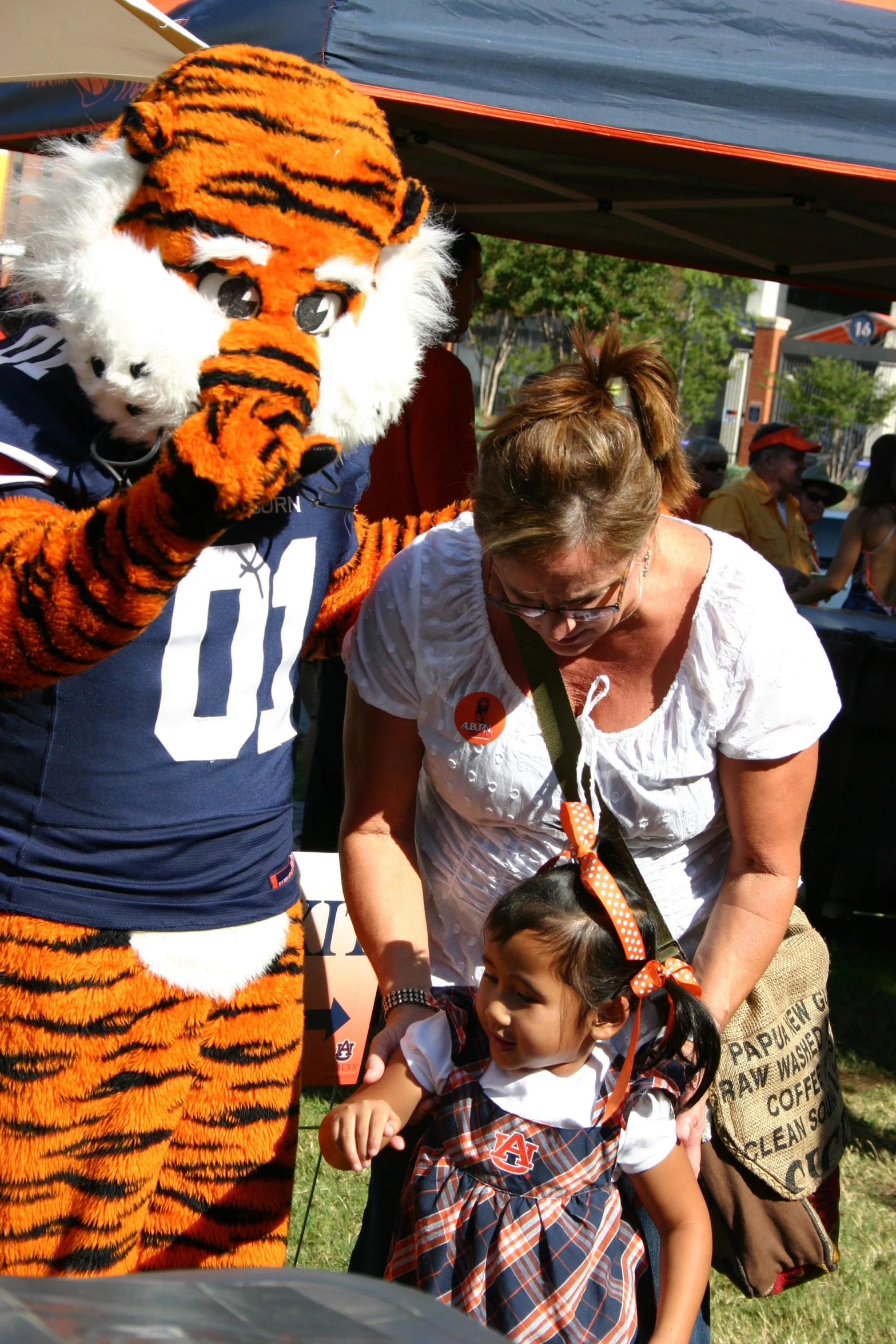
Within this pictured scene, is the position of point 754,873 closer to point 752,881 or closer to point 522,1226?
point 752,881

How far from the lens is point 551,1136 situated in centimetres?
171

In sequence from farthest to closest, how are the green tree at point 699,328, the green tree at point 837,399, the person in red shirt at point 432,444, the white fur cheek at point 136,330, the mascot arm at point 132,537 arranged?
the green tree at point 837,399 < the green tree at point 699,328 < the person in red shirt at point 432,444 < the white fur cheek at point 136,330 < the mascot arm at point 132,537

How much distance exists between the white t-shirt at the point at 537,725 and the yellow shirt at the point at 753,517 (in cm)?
474

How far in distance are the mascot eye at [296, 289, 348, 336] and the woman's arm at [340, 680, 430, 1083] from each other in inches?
22.5

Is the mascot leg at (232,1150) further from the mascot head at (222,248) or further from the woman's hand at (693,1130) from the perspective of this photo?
the mascot head at (222,248)

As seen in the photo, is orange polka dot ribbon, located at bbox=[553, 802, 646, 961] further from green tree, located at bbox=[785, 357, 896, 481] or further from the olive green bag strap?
green tree, located at bbox=[785, 357, 896, 481]

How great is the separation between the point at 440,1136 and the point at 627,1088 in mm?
274

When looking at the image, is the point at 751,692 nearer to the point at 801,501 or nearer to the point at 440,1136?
the point at 440,1136

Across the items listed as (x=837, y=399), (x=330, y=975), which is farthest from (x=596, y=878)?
(x=837, y=399)

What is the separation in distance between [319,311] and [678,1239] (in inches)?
54.1

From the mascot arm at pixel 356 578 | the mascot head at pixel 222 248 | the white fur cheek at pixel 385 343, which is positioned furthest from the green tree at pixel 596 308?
the mascot head at pixel 222 248

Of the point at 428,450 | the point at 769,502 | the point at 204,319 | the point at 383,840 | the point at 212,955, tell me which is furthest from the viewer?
the point at 769,502

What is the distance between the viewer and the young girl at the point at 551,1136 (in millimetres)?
1649

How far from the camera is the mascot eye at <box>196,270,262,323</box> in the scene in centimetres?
163
